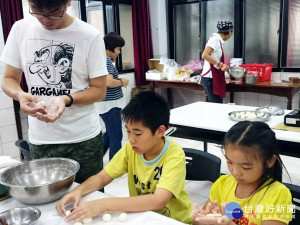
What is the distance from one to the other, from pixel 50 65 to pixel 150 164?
64 cm

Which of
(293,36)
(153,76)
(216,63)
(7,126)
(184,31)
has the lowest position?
(7,126)

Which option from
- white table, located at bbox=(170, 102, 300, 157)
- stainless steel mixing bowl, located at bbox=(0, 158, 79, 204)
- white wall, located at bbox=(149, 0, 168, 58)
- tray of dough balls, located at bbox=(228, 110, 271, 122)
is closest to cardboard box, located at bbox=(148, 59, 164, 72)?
white wall, located at bbox=(149, 0, 168, 58)

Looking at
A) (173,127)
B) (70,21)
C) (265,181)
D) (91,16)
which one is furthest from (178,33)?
(265,181)

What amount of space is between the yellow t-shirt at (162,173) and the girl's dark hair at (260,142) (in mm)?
242

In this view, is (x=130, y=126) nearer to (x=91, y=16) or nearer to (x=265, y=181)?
(x=265, y=181)

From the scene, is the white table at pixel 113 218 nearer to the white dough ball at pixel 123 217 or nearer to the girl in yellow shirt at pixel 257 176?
the white dough ball at pixel 123 217

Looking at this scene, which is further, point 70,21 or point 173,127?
point 173,127

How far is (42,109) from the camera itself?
1.25 m

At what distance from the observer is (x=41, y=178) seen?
1315 millimetres

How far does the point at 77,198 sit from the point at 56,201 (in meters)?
0.10

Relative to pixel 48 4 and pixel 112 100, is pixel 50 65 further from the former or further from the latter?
pixel 112 100

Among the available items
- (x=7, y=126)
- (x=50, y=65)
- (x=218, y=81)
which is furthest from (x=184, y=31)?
(x=50, y=65)

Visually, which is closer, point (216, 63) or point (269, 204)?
point (269, 204)

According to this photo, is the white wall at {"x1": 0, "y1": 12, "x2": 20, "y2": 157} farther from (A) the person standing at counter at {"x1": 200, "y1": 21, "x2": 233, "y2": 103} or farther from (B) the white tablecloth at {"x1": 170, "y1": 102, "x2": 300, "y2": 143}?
(A) the person standing at counter at {"x1": 200, "y1": 21, "x2": 233, "y2": 103}
